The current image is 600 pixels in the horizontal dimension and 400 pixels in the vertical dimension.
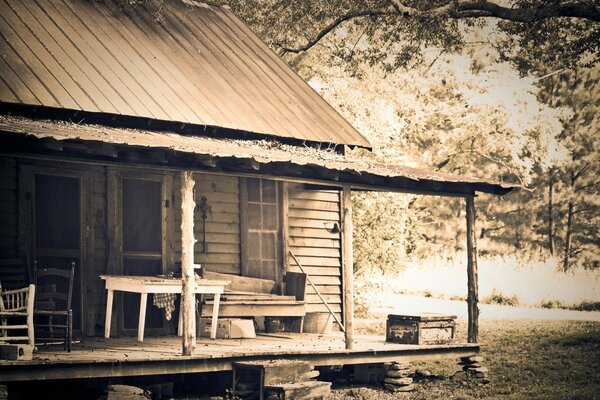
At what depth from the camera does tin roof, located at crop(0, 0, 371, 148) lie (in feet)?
46.1

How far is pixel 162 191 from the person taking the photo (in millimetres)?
15016

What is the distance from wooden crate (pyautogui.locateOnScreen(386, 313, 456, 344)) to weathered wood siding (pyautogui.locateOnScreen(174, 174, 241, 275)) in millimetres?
2581

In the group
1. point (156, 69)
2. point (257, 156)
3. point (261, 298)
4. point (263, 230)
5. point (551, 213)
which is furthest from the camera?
point (551, 213)

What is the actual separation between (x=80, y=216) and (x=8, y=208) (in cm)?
103

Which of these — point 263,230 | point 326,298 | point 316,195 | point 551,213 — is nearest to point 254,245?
point 263,230

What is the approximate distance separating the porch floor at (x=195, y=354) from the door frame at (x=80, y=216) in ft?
2.70

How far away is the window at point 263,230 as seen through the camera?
1630 centimetres

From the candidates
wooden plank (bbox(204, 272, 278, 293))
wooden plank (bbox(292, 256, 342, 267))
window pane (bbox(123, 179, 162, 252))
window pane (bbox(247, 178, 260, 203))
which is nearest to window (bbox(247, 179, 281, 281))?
window pane (bbox(247, 178, 260, 203))

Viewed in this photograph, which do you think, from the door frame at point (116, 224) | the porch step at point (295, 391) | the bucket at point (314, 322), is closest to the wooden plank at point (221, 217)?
the door frame at point (116, 224)

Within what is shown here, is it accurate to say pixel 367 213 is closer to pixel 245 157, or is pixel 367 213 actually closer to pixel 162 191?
pixel 162 191

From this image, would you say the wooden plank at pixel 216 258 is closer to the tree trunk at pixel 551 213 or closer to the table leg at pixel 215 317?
the table leg at pixel 215 317

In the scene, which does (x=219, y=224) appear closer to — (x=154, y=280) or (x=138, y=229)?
(x=138, y=229)

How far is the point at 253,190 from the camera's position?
646 inches

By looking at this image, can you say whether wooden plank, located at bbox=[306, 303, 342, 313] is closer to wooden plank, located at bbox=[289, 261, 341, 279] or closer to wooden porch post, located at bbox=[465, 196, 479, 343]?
wooden plank, located at bbox=[289, 261, 341, 279]
